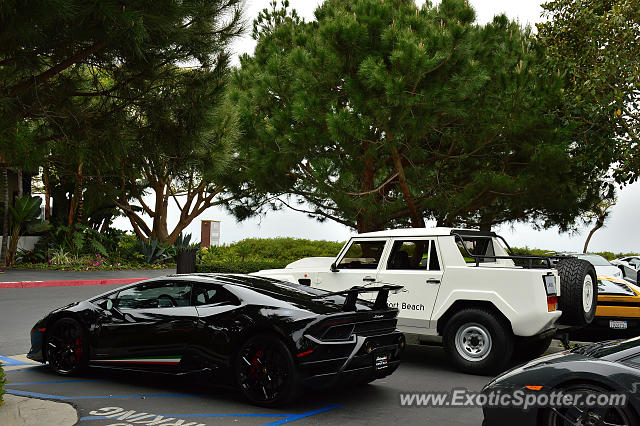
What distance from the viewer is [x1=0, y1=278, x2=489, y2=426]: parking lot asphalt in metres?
5.97

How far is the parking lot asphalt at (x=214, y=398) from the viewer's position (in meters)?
5.97

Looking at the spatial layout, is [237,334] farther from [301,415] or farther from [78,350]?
[78,350]

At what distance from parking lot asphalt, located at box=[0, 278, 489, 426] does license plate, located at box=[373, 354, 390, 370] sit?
38cm

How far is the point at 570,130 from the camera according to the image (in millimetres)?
17266

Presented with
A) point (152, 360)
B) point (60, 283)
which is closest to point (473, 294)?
point (152, 360)

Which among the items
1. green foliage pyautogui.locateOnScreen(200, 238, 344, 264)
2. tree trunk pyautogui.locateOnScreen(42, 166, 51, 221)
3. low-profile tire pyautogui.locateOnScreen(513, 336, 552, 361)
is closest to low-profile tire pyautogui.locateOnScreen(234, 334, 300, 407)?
low-profile tire pyautogui.locateOnScreen(513, 336, 552, 361)

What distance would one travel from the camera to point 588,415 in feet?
14.9

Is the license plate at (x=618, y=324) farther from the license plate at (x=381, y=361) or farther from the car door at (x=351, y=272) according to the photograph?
the license plate at (x=381, y=361)

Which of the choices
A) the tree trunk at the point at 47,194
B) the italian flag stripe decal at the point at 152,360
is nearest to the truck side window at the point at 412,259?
the italian flag stripe decal at the point at 152,360

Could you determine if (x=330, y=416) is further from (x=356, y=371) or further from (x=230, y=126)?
(x=230, y=126)

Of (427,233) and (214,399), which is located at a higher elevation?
(427,233)

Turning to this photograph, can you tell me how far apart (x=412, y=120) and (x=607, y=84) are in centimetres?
569

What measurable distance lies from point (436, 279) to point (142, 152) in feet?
15.3

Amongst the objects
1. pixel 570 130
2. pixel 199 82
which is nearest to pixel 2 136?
pixel 199 82
